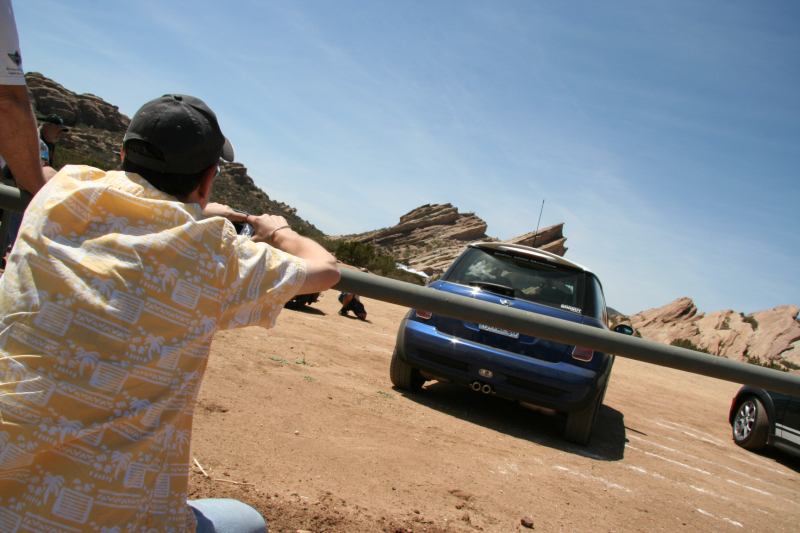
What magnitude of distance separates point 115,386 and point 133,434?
0.10 meters

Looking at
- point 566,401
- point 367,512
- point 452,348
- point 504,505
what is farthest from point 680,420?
point 367,512

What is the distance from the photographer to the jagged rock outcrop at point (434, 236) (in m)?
77.1

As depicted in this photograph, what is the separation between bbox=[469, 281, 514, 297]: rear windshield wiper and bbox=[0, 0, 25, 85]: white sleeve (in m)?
3.92

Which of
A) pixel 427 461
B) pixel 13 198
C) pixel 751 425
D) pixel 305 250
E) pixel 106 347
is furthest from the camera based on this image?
pixel 751 425

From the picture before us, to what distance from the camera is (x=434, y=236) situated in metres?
89.8

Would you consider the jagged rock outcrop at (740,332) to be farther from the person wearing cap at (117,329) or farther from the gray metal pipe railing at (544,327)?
the person wearing cap at (117,329)

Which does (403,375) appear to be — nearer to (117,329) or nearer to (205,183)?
(205,183)

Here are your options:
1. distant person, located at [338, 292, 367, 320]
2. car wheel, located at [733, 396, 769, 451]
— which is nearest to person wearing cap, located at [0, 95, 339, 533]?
car wheel, located at [733, 396, 769, 451]

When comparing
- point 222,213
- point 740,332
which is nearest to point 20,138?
point 222,213

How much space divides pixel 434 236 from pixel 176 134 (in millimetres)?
88828

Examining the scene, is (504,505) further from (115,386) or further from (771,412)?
(771,412)

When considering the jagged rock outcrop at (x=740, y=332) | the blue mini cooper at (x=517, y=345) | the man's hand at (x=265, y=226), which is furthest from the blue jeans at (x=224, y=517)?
the jagged rock outcrop at (x=740, y=332)

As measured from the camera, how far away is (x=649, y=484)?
13.6 ft

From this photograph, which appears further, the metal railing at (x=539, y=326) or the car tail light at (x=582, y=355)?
the car tail light at (x=582, y=355)
